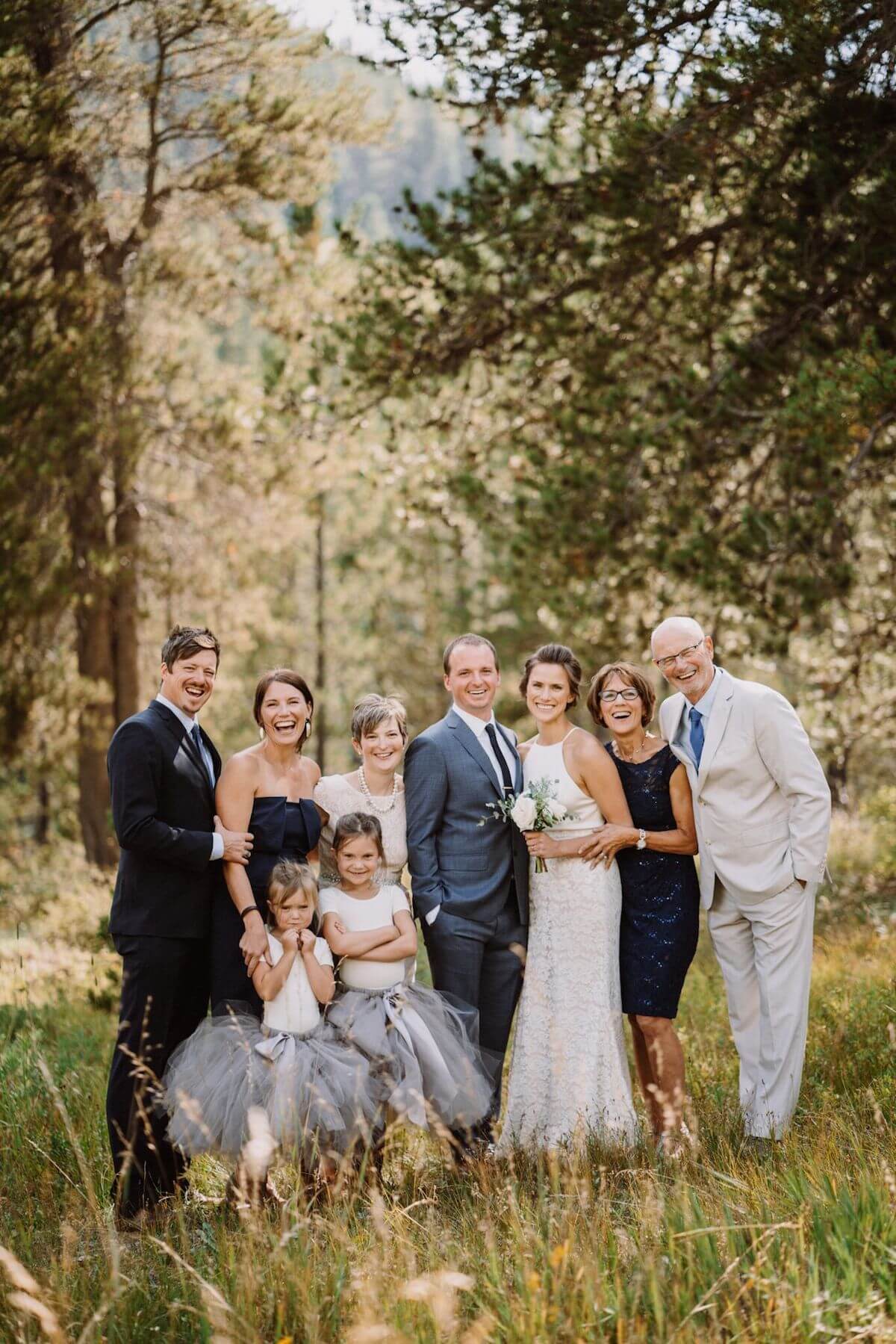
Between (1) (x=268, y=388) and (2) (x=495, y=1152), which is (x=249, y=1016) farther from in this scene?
(1) (x=268, y=388)

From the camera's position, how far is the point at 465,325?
891cm

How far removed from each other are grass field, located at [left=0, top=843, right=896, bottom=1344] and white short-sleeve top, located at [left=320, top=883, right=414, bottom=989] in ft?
2.10

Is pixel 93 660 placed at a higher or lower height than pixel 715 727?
higher

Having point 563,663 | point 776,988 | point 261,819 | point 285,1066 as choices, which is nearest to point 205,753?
point 261,819

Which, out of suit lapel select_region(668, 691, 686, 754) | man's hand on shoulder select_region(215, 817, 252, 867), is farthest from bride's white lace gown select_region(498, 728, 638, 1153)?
man's hand on shoulder select_region(215, 817, 252, 867)

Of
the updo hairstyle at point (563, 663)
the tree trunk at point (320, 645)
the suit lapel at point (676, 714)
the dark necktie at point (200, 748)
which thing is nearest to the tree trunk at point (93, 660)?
the dark necktie at point (200, 748)

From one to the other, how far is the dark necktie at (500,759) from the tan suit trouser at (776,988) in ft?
3.38

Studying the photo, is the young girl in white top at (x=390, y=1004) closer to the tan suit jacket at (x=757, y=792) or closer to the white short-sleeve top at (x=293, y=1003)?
the white short-sleeve top at (x=293, y=1003)

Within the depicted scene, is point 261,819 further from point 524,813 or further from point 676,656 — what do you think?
point 676,656

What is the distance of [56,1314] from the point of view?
3.21m

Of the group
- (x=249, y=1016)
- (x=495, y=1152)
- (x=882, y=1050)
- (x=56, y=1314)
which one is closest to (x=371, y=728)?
(x=249, y=1016)

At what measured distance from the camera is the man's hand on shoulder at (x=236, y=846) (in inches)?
178

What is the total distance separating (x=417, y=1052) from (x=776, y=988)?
1.61 meters

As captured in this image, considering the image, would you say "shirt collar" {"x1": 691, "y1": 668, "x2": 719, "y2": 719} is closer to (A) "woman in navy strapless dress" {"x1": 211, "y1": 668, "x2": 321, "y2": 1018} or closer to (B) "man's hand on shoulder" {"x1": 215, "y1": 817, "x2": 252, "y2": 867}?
(A) "woman in navy strapless dress" {"x1": 211, "y1": 668, "x2": 321, "y2": 1018}
